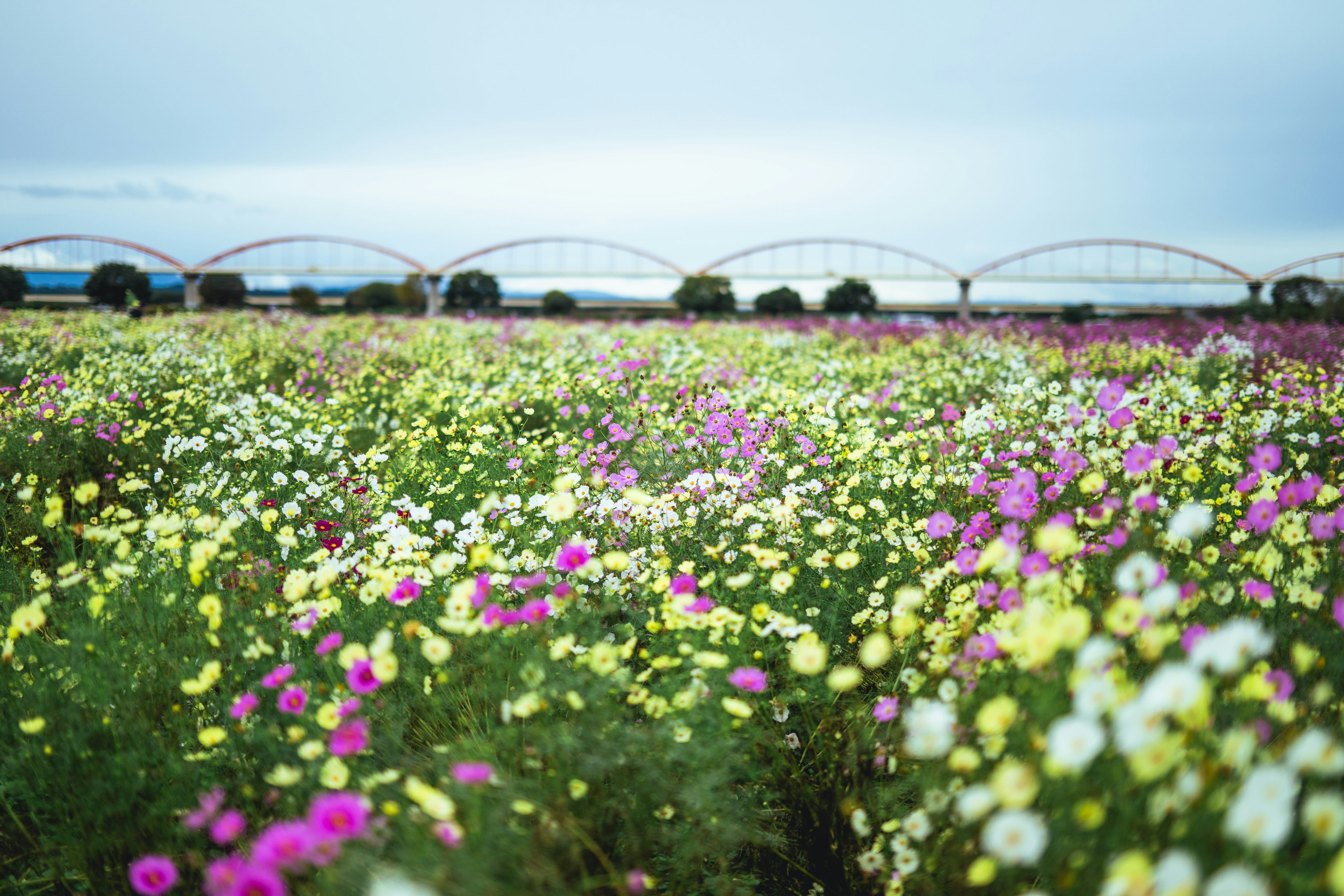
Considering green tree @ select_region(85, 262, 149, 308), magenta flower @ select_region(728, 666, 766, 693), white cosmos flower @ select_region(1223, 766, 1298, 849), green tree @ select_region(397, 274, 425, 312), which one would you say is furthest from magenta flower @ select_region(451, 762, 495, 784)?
green tree @ select_region(85, 262, 149, 308)

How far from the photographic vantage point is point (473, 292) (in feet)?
146

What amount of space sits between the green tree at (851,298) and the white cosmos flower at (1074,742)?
140 feet

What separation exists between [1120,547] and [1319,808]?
71.7 inches

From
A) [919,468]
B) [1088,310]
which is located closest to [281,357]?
[919,468]

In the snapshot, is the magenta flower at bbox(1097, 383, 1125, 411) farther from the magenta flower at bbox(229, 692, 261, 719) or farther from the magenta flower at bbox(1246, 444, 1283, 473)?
the magenta flower at bbox(229, 692, 261, 719)

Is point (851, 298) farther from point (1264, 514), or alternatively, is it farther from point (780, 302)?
point (1264, 514)

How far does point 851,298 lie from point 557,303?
1714cm

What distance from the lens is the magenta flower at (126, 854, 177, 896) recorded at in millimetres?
1388

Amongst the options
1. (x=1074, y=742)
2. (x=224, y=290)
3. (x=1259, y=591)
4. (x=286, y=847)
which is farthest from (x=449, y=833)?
(x=224, y=290)

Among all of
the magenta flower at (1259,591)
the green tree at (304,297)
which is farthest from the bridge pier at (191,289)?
the magenta flower at (1259,591)

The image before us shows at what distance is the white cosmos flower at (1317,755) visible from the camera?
105cm

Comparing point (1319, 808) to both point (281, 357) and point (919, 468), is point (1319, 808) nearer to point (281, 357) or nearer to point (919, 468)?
point (919, 468)

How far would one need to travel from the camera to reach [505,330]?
15.7 metres

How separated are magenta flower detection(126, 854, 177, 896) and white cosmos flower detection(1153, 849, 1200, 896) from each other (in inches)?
66.7
